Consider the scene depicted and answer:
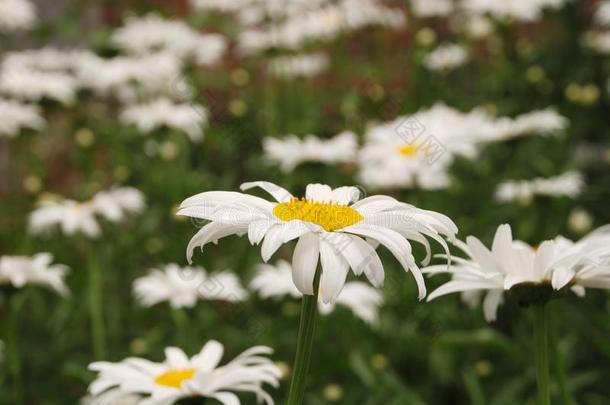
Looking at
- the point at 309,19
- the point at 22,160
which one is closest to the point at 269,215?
the point at 22,160

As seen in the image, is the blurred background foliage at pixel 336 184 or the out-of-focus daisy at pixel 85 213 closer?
the out-of-focus daisy at pixel 85 213

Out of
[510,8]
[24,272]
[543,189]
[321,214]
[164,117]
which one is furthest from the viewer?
[510,8]

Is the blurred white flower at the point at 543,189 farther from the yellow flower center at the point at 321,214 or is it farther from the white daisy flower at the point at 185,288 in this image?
the yellow flower center at the point at 321,214

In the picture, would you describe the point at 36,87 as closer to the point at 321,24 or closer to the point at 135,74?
the point at 135,74

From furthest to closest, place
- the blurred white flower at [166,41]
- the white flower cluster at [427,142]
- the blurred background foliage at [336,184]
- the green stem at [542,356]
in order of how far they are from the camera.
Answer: the blurred white flower at [166,41], the white flower cluster at [427,142], the blurred background foliage at [336,184], the green stem at [542,356]

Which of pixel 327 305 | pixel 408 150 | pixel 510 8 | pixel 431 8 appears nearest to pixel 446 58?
pixel 431 8

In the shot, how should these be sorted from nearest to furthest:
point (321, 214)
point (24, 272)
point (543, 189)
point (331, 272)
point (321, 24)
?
point (331, 272), point (321, 214), point (24, 272), point (543, 189), point (321, 24)

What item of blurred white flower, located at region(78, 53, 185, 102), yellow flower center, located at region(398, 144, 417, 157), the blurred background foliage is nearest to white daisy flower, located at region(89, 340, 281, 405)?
the blurred background foliage

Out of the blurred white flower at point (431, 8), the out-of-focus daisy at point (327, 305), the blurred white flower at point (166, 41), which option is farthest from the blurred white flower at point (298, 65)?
the out-of-focus daisy at point (327, 305)
